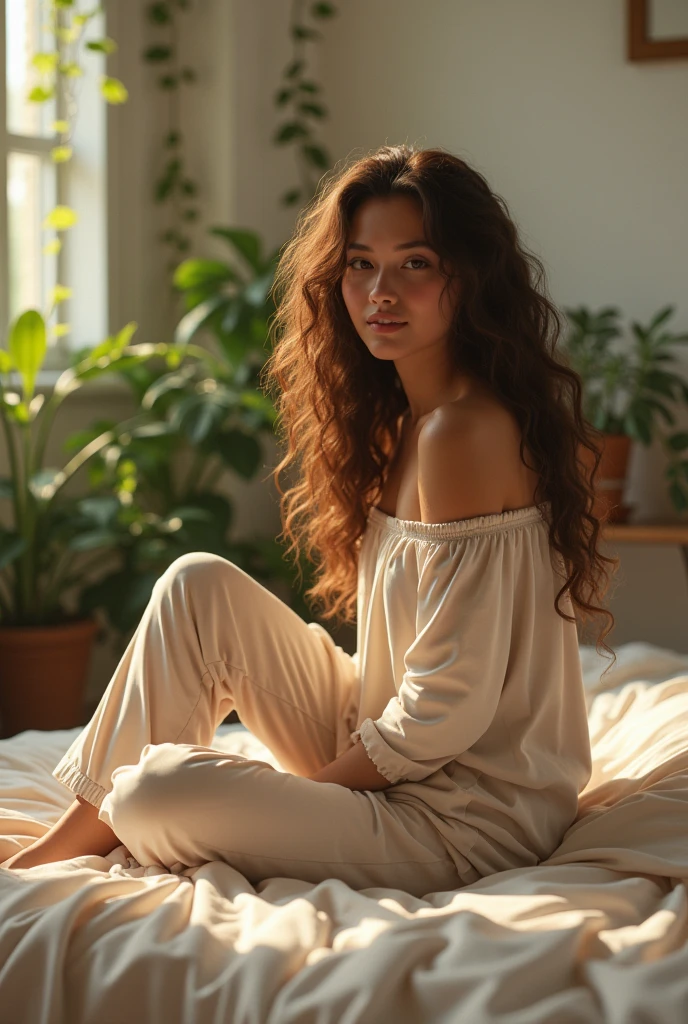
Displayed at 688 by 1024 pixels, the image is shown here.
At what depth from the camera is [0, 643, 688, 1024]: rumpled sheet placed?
1.19 metres

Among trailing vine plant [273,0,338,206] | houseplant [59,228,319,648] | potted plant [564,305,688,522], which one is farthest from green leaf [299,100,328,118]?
potted plant [564,305,688,522]

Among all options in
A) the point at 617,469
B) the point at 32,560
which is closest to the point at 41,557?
the point at 32,560

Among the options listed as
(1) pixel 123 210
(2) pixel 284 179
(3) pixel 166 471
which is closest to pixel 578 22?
(2) pixel 284 179

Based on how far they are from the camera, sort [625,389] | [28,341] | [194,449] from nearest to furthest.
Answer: [28,341], [625,389], [194,449]

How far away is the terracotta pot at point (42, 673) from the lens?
9.86ft

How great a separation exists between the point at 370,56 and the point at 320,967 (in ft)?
10.6

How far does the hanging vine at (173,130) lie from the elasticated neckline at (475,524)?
230 centimetres

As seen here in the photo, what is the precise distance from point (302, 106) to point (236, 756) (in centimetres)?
273

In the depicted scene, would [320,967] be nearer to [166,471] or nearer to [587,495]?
[587,495]

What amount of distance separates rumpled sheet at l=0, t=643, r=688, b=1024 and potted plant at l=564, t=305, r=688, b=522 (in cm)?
172

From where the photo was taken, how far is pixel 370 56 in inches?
152

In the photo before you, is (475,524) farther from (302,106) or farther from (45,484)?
(302,106)

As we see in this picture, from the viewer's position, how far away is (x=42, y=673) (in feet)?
9.94

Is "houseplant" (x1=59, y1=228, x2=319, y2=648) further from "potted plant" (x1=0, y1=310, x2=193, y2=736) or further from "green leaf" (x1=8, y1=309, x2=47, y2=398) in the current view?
"green leaf" (x1=8, y1=309, x2=47, y2=398)
